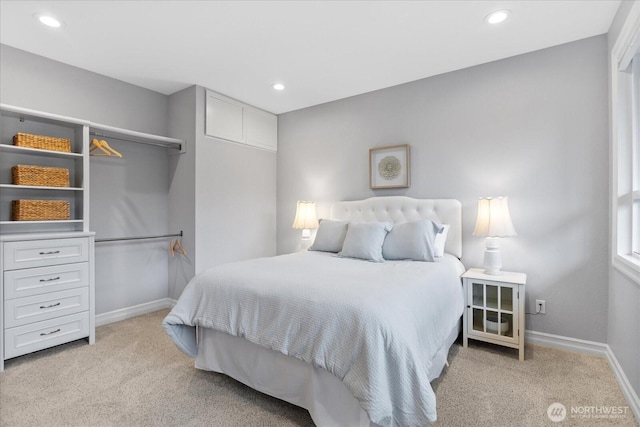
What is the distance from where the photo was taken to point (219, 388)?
205 cm

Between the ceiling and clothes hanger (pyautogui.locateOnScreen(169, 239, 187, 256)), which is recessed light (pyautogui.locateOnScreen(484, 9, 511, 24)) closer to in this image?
the ceiling

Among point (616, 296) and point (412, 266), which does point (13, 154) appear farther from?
point (616, 296)

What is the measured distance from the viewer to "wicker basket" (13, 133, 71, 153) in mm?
2500

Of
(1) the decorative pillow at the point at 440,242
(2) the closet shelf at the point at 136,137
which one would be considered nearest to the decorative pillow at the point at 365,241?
(1) the decorative pillow at the point at 440,242

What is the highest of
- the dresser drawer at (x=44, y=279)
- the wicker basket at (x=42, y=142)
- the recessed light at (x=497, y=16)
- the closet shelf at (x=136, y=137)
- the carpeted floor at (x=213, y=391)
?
the recessed light at (x=497, y=16)

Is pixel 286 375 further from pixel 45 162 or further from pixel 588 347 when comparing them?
pixel 45 162

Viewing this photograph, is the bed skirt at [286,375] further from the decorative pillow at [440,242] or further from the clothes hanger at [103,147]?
the clothes hanger at [103,147]

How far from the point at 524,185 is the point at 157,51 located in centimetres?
339

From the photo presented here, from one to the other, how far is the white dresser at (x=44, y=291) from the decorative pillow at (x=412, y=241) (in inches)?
101

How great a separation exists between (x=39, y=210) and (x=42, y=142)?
0.55m

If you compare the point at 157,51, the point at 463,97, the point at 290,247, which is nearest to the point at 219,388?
the point at 290,247

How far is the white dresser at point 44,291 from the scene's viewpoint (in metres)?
2.30

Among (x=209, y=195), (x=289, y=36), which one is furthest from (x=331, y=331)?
(x=209, y=195)

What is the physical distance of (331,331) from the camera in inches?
60.3
